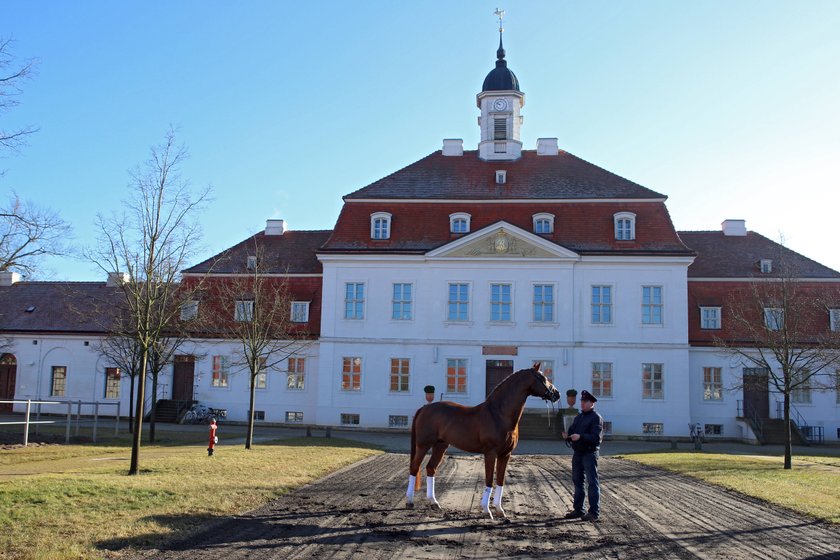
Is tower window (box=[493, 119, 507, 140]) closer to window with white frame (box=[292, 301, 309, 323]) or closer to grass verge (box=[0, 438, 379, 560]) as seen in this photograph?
window with white frame (box=[292, 301, 309, 323])

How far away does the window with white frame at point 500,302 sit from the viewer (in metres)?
34.4

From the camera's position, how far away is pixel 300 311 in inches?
1455

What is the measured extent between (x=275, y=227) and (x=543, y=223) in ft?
51.8

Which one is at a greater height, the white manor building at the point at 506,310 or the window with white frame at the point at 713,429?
the white manor building at the point at 506,310

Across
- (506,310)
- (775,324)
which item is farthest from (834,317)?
(506,310)

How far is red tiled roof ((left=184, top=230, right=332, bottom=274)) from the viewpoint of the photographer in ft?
124

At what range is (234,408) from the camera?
3622 centimetres

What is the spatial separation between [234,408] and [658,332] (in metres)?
21.0

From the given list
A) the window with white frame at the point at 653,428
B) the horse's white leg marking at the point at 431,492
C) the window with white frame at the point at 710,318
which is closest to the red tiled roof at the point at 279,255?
the window with white frame at the point at 653,428

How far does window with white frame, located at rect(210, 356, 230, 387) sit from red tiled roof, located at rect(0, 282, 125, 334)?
22.1ft

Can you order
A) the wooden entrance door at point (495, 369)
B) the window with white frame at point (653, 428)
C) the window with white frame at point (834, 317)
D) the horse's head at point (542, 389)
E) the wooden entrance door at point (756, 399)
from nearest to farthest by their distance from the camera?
the horse's head at point (542, 389) → the window with white frame at point (653, 428) → the wooden entrance door at point (756, 399) → the window with white frame at point (834, 317) → the wooden entrance door at point (495, 369)

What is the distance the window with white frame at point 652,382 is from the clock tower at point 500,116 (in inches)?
525

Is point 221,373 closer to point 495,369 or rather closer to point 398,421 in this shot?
point 398,421

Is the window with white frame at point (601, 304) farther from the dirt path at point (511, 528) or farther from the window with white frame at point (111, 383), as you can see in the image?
the window with white frame at point (111, 383)
